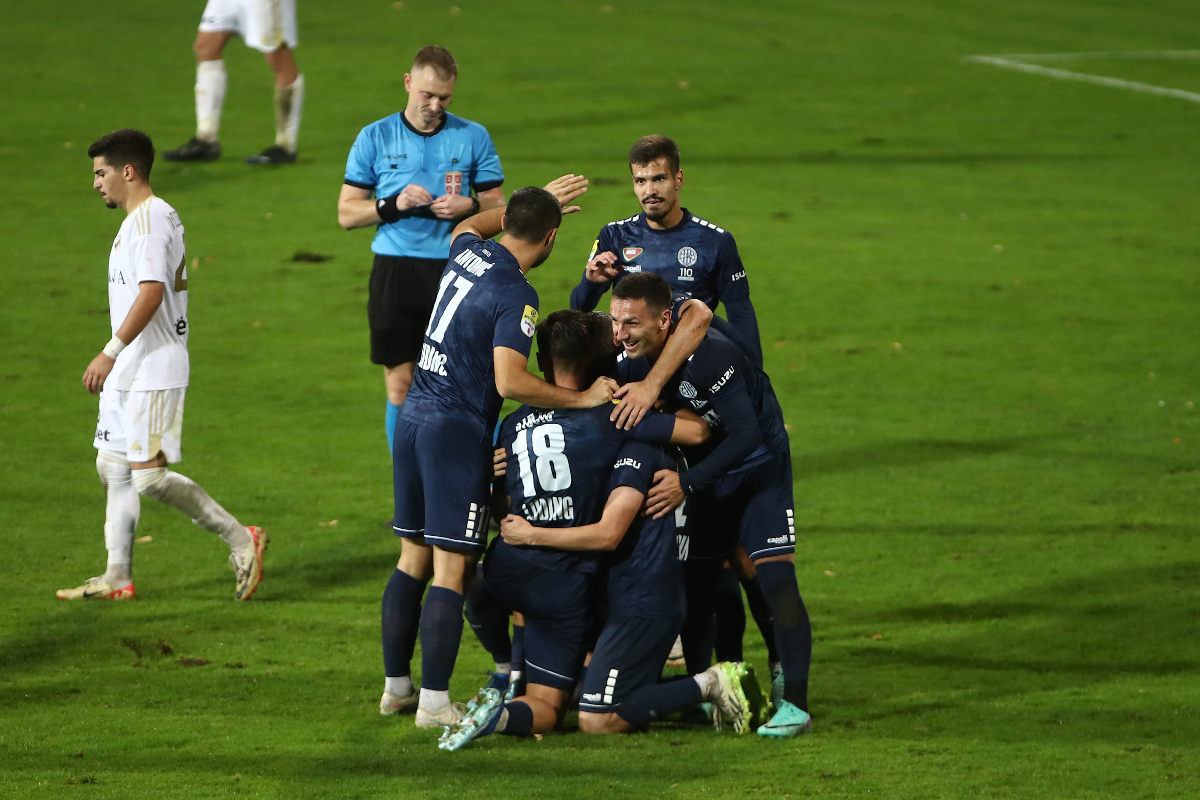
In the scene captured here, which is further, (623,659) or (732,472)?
(732,472)

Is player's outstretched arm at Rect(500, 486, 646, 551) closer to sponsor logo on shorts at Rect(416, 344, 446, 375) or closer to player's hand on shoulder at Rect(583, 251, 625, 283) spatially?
sponsor logo on shorts at Rect(416, 344, 446, 375)

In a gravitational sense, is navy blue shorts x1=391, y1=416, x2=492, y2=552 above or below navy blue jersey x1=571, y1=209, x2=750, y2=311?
below

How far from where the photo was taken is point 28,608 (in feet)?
21.6

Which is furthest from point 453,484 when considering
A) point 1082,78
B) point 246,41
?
point 1082,78

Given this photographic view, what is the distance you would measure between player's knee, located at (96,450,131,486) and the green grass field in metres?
0.58

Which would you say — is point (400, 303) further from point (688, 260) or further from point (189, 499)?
point (688, 260)

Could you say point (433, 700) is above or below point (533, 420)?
below

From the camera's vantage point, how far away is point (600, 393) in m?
5.41

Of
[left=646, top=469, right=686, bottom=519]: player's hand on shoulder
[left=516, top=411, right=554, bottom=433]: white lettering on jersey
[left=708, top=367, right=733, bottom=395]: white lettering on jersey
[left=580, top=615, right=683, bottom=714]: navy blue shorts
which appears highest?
[left=708, top=367, right=733, bottom=395]: white lettering on jersey

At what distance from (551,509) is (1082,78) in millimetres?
17496

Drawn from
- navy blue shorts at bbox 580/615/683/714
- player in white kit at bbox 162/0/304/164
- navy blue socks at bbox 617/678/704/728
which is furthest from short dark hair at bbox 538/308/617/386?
player in white kit at bbox 162/0/304/164

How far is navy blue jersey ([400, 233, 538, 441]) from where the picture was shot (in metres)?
5.30

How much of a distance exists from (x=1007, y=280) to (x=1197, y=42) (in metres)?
13.0

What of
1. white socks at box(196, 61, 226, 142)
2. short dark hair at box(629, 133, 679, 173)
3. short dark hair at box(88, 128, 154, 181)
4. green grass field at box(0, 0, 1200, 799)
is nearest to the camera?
green grass field at box(0, 0, 1200, 799)
